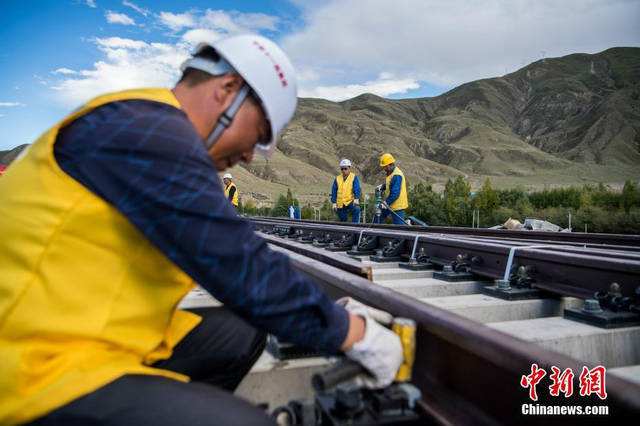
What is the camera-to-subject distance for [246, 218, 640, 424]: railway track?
1503 mm

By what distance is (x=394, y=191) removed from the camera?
12336 millimetres

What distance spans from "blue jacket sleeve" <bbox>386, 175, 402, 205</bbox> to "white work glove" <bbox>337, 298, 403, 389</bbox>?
412 inches

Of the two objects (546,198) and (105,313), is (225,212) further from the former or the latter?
(546,198)

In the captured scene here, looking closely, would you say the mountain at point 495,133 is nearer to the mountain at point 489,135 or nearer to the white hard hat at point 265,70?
the mountain at point 489,135

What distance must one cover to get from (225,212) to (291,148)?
129m

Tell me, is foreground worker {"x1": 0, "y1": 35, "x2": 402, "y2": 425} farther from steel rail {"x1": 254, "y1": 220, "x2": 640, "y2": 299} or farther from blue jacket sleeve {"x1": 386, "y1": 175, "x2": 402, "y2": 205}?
blue jacket sleeve {"x1": 386, "y1": 175, "x2": 402, "y2": 205}

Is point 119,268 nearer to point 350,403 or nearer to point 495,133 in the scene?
point 350,403

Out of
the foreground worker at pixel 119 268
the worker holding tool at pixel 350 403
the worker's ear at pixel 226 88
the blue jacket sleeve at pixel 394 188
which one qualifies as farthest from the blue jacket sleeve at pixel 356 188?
the foreground worker at pixel 119 268

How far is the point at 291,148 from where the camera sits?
129375 mm

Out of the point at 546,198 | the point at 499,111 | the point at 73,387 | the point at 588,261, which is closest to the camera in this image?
the point at 73,387

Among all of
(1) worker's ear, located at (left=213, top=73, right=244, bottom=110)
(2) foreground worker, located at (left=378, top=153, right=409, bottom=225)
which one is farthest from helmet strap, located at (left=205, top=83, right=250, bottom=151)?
(2) foreground worker, located at (left=378, top=153, right=409, bottom=225)

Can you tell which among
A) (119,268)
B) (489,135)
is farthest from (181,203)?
(489,135)

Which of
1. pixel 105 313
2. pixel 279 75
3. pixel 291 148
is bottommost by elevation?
pixel 105 313

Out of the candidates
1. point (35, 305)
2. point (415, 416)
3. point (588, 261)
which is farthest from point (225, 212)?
point (588, 261)
